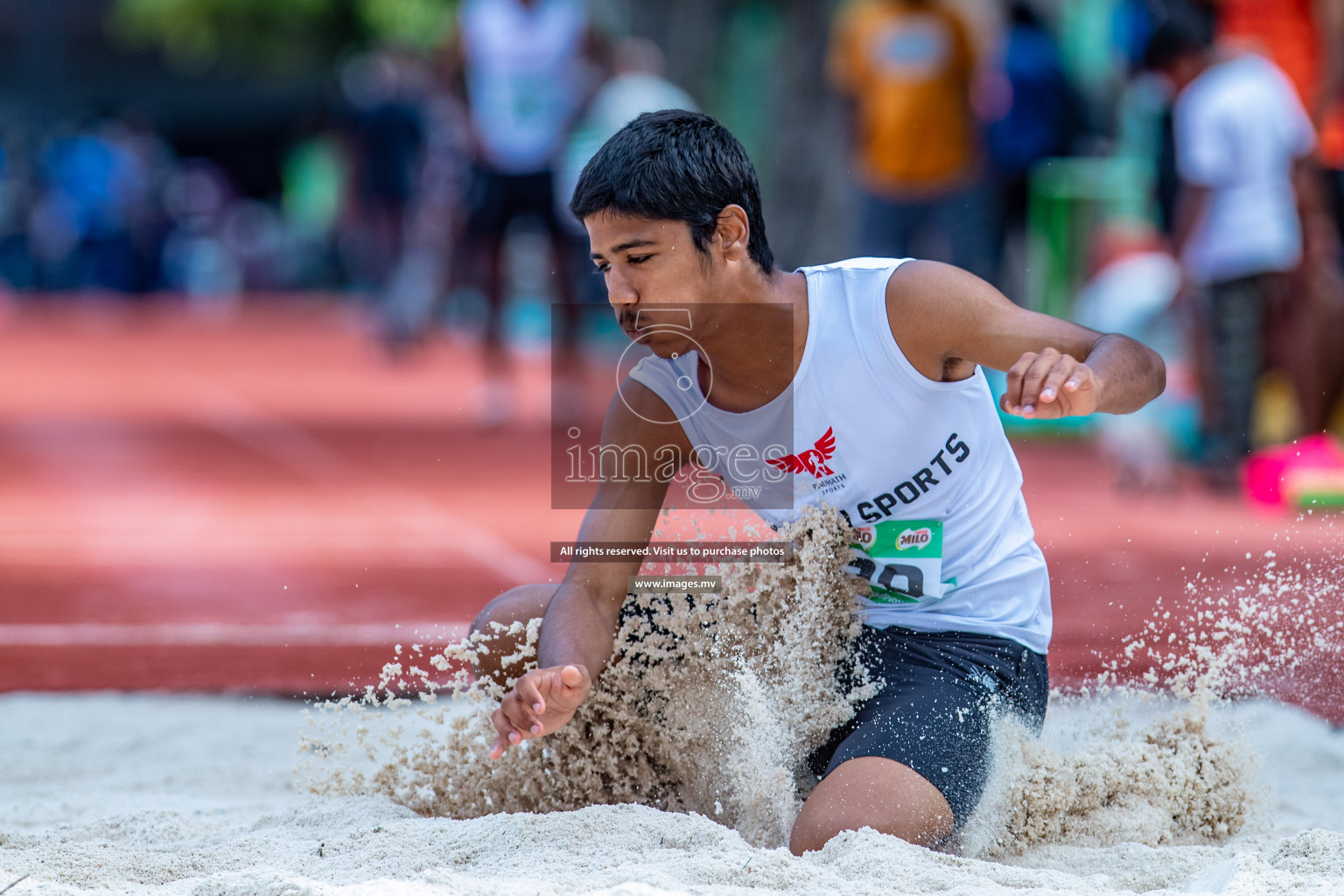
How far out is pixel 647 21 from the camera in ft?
40.2

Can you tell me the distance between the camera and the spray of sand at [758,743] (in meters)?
2.67

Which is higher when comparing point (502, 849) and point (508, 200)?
point (508, 200)

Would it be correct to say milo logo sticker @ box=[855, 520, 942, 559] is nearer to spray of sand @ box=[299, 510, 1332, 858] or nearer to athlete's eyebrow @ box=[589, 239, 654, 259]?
spray of sand @ box=[299, 510, 1332, 858]

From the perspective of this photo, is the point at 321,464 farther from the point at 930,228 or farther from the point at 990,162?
the point at 990,162

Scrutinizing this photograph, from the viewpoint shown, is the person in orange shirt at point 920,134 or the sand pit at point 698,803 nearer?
the sand pit at point 698,803

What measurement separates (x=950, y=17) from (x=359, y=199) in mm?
8518

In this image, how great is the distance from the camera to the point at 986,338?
258 centimetres

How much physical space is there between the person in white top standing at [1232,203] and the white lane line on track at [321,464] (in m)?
3.25

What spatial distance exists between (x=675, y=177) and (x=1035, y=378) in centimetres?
70

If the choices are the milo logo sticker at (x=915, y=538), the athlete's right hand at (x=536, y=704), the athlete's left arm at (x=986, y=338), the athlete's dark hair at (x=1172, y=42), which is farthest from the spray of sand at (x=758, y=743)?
the athlete's dark hair at (x=1172, y=42)

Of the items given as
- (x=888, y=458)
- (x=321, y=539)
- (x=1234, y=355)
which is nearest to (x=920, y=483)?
(x=888, y=458)

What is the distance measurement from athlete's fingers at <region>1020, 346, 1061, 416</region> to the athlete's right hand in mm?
853

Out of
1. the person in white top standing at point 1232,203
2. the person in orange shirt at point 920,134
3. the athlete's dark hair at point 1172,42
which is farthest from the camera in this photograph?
the person in orange shirt at point 920,134

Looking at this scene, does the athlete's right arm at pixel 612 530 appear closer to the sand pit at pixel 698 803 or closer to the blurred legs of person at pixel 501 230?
the sand pit at pixel 698 803
